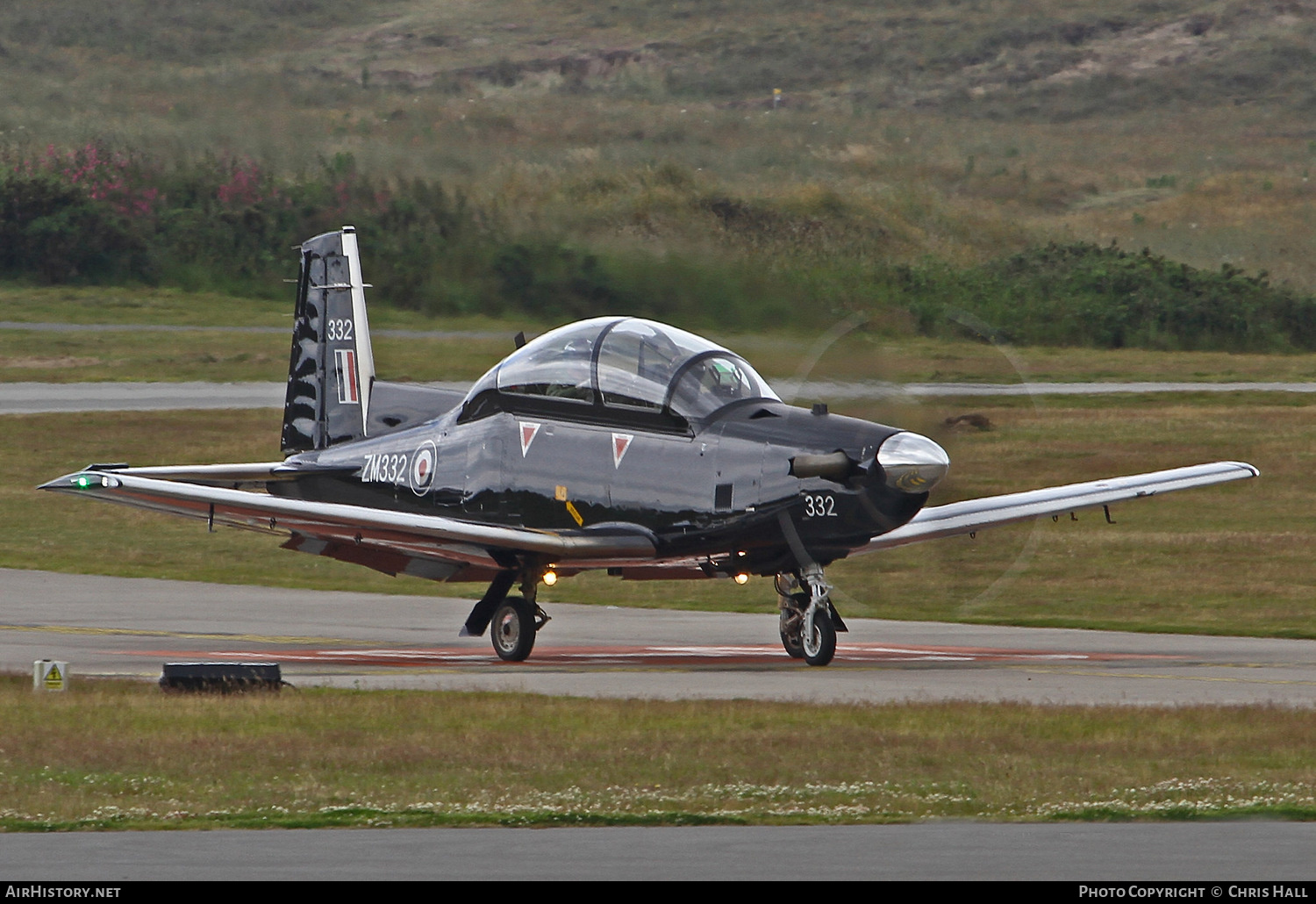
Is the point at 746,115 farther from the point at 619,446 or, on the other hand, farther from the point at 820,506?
the point at 820,506

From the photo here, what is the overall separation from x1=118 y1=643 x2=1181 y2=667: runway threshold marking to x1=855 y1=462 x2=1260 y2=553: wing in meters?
1.07

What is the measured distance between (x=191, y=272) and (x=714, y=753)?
4216cm

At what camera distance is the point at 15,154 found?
52594 mm

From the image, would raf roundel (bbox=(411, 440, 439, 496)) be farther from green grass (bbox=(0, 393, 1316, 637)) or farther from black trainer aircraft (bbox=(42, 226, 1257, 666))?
green grass (bbox=(0, 393, 1316, 637))

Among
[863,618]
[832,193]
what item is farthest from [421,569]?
[832,193]

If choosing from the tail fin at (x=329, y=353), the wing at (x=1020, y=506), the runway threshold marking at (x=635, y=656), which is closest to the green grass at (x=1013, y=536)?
the wing at (x=1020, y=506)

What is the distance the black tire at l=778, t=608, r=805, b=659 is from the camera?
59.5ft

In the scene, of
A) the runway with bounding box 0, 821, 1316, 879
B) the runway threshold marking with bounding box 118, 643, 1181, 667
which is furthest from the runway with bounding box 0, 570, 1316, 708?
the runway with bounding box 0, 821, 1316, 879

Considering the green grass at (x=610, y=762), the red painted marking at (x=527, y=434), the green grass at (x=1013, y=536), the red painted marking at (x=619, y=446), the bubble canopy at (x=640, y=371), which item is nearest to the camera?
the green grass at (x=610, y=762)

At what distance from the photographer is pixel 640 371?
17812 millimetres

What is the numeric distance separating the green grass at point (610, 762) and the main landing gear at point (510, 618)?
3629 millimetres

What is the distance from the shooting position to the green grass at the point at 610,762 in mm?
10312

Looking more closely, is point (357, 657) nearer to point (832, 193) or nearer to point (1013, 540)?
point (1013, 540)

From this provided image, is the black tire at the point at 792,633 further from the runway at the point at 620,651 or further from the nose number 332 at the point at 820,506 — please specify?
the nose number 332 at the point at 820,506
